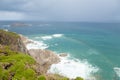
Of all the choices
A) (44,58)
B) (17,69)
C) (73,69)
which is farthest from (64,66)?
(17,69)

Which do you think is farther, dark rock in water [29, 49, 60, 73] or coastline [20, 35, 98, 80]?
dark rock in water [29, 49, 60, 73]

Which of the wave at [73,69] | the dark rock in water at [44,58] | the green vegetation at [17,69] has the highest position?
the green vegetation at [17,69]

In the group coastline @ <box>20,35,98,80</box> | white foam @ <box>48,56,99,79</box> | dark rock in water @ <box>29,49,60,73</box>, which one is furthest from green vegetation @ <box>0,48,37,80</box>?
dark rock in water @ <box>29,49,60,73</box>

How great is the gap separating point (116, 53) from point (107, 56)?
9.44m

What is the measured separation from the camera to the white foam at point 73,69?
209 feet

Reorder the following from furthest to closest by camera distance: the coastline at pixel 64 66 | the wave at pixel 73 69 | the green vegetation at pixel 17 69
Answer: the coastline at pixel 64 66 → the wave at pixel 73 69 → the green vegetation at pixel 17 69

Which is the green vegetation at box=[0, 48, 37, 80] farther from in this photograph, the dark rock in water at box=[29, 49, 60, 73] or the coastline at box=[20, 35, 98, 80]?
the dark rock in water at box=[29, 49, 60, 73]

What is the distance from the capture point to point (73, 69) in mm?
68750

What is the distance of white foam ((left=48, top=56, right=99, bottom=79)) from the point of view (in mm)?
63797

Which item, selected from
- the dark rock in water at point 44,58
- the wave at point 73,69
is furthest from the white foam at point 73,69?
the dark rock in water at point 44,58

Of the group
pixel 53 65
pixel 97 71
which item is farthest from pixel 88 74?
Result: pixel 53 65

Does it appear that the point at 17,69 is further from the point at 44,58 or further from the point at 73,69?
the point at 44,58

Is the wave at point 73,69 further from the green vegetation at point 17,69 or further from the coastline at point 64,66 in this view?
the green vegetation at point 17,69

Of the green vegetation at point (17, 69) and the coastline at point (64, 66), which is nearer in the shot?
the green vegetation at point (17, 69)
